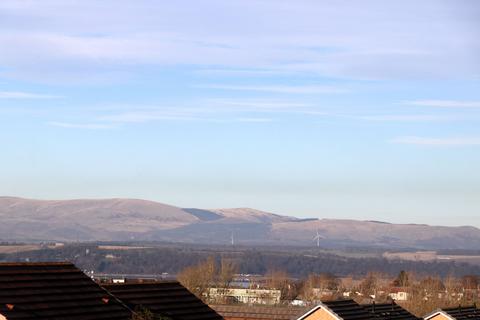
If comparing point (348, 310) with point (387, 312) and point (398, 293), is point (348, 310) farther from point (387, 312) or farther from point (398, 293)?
point (398, 293)

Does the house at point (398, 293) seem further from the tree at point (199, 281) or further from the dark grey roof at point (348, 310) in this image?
the dark grey roof at point (348, 310)

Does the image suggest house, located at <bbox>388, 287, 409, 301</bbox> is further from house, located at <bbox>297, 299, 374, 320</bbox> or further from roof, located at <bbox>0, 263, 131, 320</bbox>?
roof, located at <bbox>0, 263, 131, 320</bbox>

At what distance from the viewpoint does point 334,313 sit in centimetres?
4219

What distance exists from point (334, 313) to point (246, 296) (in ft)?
247

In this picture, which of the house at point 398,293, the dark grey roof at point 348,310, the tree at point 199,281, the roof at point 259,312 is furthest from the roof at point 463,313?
the house at point 398,293

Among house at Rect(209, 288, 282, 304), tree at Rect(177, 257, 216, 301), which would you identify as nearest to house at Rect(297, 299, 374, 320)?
tree at Rect(177, 257, 216, 301)

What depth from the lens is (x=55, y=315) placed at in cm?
3070

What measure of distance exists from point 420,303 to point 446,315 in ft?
124

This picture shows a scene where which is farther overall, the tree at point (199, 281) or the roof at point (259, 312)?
the tree at point (199, 281)

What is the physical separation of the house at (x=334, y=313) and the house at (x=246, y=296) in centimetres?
4639

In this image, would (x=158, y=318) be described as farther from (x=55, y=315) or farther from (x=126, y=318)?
(x=55, y=315)

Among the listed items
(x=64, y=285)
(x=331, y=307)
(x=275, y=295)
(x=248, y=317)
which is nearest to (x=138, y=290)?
(x=64, y=285)

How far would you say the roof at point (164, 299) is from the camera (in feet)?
117

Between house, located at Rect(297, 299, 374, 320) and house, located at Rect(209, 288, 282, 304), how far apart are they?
46391 mm
